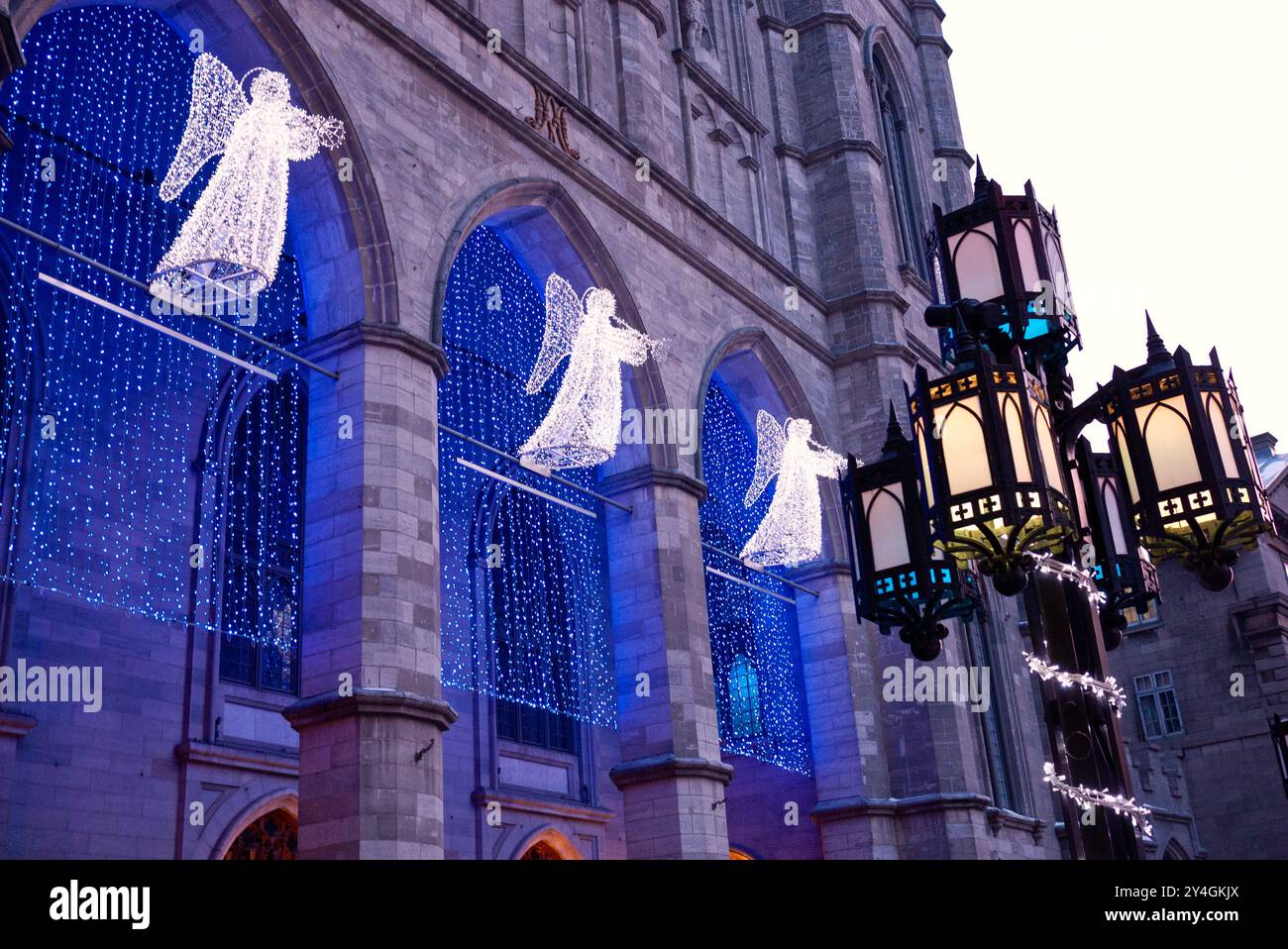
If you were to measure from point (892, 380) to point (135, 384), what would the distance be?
40.8 feet

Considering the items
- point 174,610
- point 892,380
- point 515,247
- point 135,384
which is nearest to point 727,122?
point 892,380

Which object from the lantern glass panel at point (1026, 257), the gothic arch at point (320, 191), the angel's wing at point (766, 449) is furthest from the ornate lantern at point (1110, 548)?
the angel's wing at point (766, 449)

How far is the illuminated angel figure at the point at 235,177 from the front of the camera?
1144 cm

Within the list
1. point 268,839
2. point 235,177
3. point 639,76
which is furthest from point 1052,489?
point 639,76

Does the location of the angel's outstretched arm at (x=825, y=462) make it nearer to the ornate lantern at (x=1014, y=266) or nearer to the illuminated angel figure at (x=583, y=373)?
the illuminated angel figure at (x=583, y=373)

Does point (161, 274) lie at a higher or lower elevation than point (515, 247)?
lower

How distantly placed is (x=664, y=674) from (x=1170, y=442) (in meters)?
9.81

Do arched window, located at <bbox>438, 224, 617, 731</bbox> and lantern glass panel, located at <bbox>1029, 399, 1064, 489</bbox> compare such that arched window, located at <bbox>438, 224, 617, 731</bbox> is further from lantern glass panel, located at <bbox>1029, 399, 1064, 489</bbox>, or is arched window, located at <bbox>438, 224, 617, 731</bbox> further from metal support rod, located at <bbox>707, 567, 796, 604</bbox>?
lantern glass panel, located at <bbox>1029, 399, 1064, 489</bbox>

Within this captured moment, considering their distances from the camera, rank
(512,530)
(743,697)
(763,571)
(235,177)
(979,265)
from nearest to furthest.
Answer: (979,265)
(235,177)
(763,571)
(512,530)
(743,697)

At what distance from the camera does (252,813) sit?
48.4 feet

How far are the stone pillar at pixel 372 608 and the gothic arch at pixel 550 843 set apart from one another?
7.19 m

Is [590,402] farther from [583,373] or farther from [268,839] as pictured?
[268,839]
